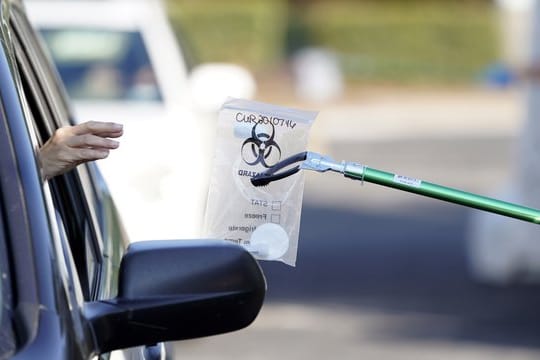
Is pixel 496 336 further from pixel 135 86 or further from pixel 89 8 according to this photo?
pixel 89 8

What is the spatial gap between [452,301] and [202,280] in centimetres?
767

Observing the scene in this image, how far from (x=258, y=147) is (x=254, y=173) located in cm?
5

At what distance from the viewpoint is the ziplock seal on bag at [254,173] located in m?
2.56

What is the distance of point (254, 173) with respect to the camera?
256 cm

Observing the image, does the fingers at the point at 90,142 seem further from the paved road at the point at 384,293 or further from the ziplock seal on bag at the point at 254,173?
the paved road at the point at 384,293

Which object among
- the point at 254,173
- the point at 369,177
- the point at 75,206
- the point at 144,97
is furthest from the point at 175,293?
the point at 144,97

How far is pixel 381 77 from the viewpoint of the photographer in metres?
37.7

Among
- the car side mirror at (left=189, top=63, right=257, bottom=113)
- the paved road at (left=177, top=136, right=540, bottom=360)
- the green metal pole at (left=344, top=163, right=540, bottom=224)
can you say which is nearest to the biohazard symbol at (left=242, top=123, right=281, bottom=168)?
the green metal pole at (left=344, top=163, right=540, bottom=224)

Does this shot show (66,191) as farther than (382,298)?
No

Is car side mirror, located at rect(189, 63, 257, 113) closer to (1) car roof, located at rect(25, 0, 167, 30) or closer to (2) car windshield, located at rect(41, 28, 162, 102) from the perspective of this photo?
(2) car windshield, located at rect(41, 28, 162, 102)

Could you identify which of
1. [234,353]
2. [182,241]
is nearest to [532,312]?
[234,353]

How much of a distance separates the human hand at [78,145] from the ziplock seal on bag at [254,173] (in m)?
0.19

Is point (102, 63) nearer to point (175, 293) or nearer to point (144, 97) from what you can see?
point (144, 97)

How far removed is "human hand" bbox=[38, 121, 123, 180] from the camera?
2521 millimetres
